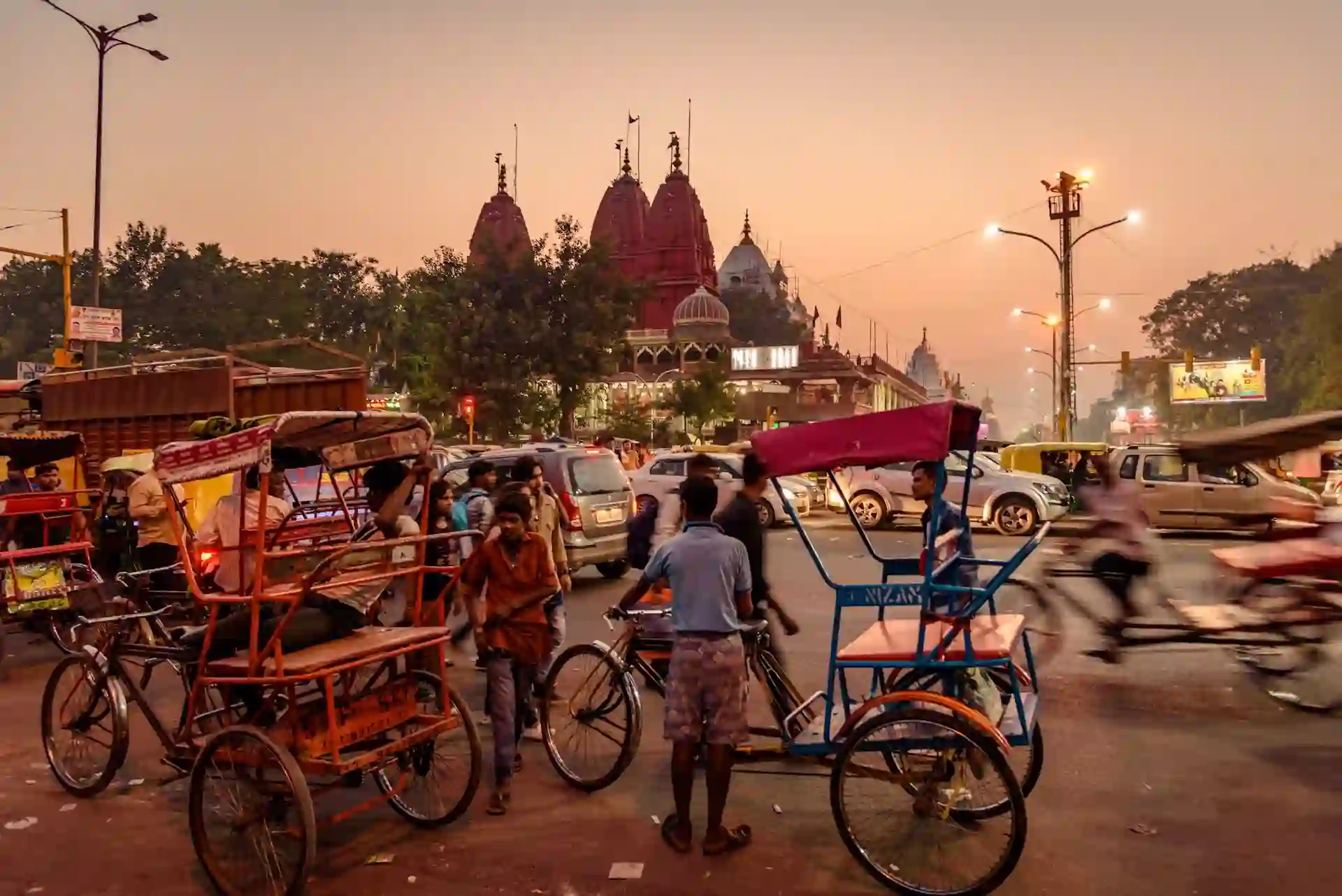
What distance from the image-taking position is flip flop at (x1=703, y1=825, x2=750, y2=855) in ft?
14.5

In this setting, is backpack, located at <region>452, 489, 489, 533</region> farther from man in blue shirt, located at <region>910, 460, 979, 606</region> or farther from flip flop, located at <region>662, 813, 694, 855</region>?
flip flop, located at <region>662, 813, 694, 855</region>

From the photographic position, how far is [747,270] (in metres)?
112

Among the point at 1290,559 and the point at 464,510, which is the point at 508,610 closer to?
the point at 464,510

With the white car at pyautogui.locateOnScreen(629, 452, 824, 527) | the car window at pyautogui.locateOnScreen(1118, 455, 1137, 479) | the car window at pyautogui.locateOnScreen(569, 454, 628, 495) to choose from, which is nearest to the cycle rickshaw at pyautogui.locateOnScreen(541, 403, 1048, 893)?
the car window at pyautogui.locateOnScreen(569, 454, 628, 495)

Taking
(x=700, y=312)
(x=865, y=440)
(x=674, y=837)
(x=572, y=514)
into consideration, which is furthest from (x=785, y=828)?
(x=700, y=312)

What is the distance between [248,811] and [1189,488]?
17410mm

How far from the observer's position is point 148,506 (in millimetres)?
9781

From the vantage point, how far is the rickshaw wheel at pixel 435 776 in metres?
4.80

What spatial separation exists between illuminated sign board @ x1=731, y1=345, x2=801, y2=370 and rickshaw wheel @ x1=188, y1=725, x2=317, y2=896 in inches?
2510

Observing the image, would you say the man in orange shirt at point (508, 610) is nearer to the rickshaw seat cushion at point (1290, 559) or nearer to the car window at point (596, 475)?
the rickshaw seat cushion at point (1290, 559)

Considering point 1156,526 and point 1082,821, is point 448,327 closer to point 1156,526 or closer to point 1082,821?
point 1156,526

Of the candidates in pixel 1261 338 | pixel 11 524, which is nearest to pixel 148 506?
pixel 11 524

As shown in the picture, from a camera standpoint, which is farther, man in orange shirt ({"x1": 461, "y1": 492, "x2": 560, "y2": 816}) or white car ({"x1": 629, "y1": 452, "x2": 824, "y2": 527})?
white car ({"x1": 629, "y1": 452, "x2": 824, "y2": 527})

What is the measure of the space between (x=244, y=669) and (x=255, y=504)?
6.24 ft
